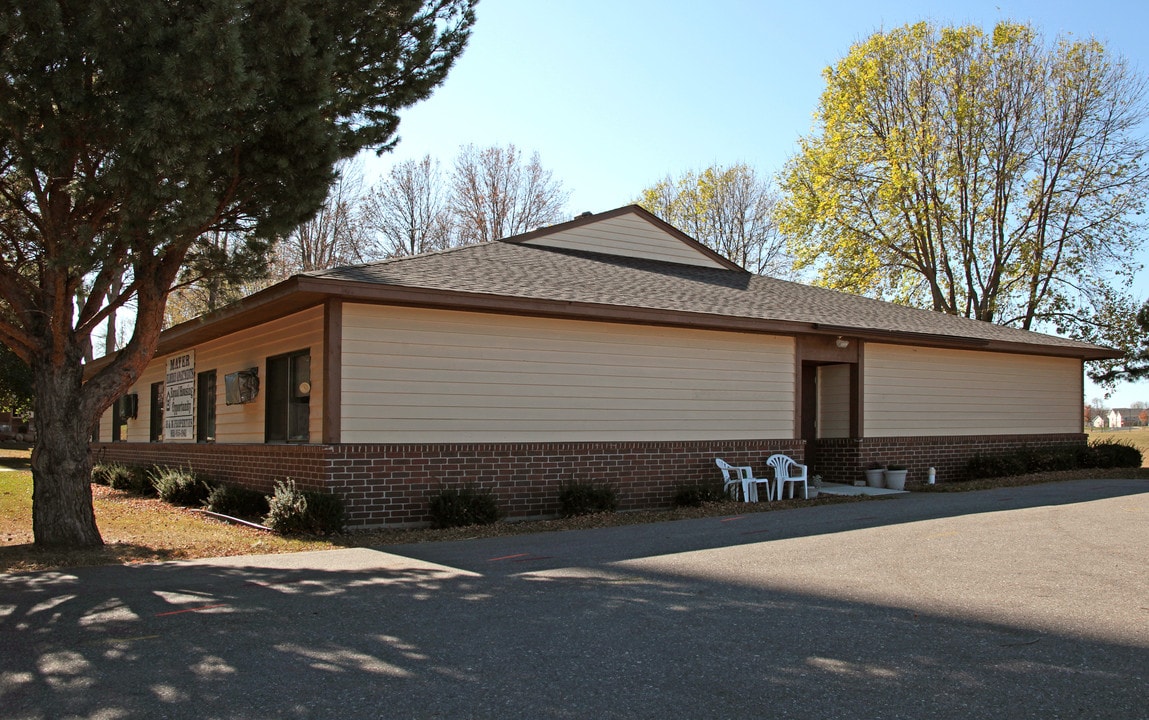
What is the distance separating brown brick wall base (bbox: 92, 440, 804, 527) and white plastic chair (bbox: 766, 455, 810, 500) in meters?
0.19

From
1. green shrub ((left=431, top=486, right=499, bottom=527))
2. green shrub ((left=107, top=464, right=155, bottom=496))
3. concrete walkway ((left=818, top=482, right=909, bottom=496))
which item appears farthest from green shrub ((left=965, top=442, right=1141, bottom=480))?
green shrub ((left=107, top=464, right=155, bottom=496))

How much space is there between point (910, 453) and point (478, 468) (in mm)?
9091

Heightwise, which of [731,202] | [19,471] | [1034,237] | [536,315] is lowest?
[19,471]

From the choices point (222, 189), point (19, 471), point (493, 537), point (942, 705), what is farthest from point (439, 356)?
point (19, 471)

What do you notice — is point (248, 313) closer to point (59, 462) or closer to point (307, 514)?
point (307, 514)

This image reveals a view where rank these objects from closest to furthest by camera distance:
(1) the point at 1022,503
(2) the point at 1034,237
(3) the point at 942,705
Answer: (3) the point at 942,705 → (1) the point at 1022,503 → (2) the point at 1034,237

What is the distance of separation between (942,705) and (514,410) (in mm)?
8352

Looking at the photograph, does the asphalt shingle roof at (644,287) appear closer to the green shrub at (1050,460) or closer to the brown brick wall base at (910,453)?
the brown brick wall base at (910,453)

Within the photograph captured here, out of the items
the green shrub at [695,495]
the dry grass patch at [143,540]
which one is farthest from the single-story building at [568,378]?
the dry grass patch at [143,540]

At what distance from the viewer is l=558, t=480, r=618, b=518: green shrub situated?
476 inches

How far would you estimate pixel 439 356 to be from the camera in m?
11.5

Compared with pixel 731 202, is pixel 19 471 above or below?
below

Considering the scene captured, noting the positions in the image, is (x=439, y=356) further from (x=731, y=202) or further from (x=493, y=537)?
(x=731, y=202)

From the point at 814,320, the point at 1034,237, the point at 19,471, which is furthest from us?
the point at 1034,237
